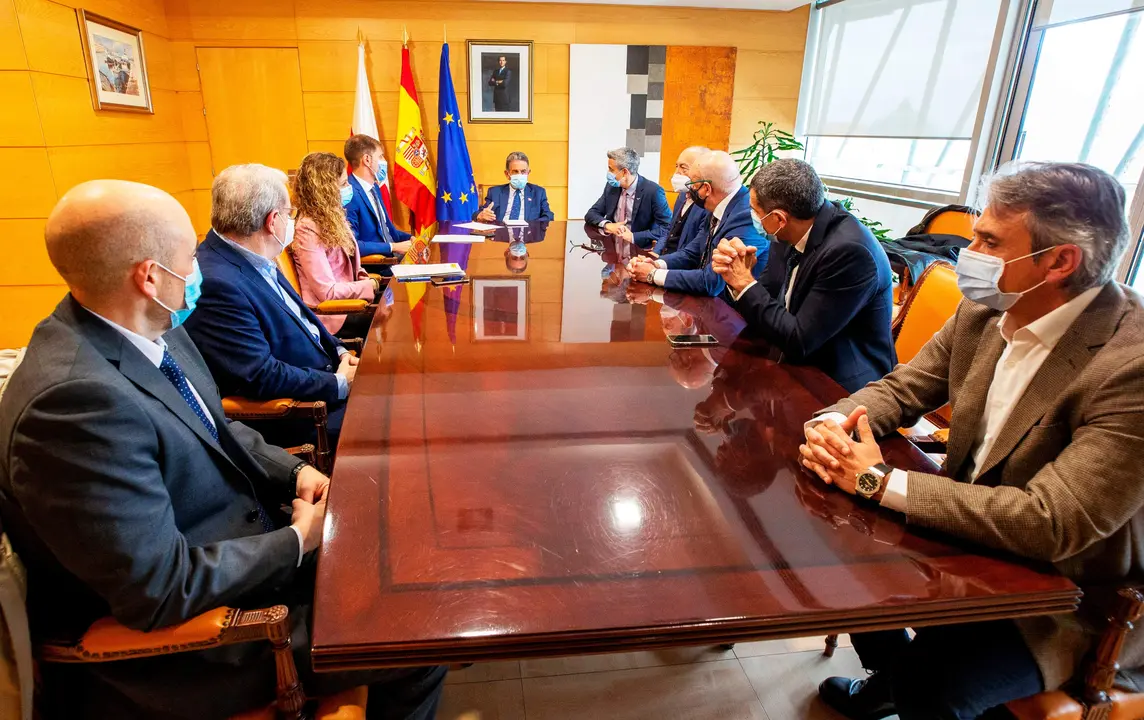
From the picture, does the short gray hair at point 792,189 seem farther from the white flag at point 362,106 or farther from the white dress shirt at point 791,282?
the white flag at point 362,106

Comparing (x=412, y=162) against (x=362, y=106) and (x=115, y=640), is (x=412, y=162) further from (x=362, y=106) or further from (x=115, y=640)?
(x=115, y=640)

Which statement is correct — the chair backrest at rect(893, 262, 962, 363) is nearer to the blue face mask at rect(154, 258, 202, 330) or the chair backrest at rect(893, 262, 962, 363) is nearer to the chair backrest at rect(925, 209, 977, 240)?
the chair backrest at rect(925, 209, 977, 240)

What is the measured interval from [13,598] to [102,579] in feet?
0.41

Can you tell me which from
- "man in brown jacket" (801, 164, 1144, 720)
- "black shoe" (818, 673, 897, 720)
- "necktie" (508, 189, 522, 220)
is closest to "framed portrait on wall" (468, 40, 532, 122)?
"necktie" (508, 189, 522, 220)

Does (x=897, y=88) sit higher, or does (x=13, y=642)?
(x=897, y=88)

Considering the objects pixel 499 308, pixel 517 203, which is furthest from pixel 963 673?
pixel 517 203

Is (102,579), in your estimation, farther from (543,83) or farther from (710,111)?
(710,111)

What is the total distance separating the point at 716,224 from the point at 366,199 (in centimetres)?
220

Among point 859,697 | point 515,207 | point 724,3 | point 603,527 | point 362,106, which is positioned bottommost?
point 859,697

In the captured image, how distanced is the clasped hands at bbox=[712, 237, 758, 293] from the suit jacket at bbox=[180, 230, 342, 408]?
1.32 metres

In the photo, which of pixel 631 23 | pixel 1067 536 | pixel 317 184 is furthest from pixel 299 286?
pixel 631 23

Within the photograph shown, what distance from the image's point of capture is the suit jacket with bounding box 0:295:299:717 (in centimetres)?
86

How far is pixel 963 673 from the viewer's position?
3.57ft

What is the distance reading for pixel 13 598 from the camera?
88 cm
